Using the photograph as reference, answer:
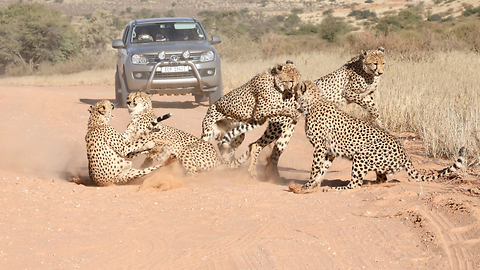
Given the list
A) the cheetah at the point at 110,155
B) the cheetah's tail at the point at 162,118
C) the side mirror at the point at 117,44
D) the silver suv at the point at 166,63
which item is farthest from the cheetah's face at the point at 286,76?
the side mirror at the point at 117,44

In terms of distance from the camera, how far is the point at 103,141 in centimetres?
591

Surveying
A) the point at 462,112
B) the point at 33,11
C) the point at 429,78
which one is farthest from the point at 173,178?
the point at 33,11

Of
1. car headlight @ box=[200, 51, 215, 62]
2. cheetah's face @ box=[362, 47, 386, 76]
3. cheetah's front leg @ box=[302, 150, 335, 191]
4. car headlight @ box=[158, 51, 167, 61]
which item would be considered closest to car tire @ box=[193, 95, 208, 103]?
car headlight @ box=[200, 51, 215, 62]

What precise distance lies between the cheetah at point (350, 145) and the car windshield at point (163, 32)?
6.44 meters

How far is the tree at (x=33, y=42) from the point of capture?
28594 millimetres

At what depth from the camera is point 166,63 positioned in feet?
36.9

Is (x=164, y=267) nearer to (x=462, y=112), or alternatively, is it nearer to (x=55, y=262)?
(x=55, y=262)

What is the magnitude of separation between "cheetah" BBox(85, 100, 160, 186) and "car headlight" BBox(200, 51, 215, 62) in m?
5.51

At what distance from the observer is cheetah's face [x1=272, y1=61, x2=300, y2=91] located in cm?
641

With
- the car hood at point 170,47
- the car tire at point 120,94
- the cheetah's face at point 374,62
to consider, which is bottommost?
the car tire at point 120,94

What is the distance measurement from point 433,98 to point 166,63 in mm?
5246

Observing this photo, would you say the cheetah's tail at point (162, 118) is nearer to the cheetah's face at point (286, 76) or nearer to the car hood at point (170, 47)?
the cheetah's face at point (286, 76)

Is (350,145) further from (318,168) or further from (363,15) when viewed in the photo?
(363,15)

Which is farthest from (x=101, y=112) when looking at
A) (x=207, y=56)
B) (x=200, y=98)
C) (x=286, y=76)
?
(x=200, y=98)
